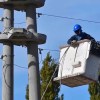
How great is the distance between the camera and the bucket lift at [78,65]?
1025 cm

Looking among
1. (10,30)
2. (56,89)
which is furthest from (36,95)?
(56,89)

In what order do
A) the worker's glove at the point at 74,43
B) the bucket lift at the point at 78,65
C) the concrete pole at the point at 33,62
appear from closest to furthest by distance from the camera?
the bucket lift at the point at 78,65 < the worker's glove at the point at 74,43 < the concrete pole at the point at 33,62

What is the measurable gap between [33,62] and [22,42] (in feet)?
1.65

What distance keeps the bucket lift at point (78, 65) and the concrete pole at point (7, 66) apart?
107cm

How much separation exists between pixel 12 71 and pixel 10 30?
780 mm

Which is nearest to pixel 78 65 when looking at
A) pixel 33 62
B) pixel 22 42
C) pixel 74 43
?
pixel 74 43

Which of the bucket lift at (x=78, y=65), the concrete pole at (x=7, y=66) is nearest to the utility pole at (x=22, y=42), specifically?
the concrete pole at (x=7, y=66)

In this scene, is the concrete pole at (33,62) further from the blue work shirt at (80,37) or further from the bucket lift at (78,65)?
the blue work shirt at (80,37)

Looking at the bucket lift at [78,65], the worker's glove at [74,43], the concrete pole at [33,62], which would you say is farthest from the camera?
the concrete pole at [33,62]

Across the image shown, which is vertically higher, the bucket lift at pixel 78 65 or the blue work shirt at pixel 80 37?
the blue work shirt at pixel 80 37

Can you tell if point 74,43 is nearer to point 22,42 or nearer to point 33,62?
point 33,62

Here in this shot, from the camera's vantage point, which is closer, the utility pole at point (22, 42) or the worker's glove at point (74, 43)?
the worker's glove at point (74, 43)

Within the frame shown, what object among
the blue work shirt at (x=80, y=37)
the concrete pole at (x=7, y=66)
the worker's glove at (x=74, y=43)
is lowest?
the concrete pole at (x=7, y=66)

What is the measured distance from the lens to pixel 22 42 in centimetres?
1149
